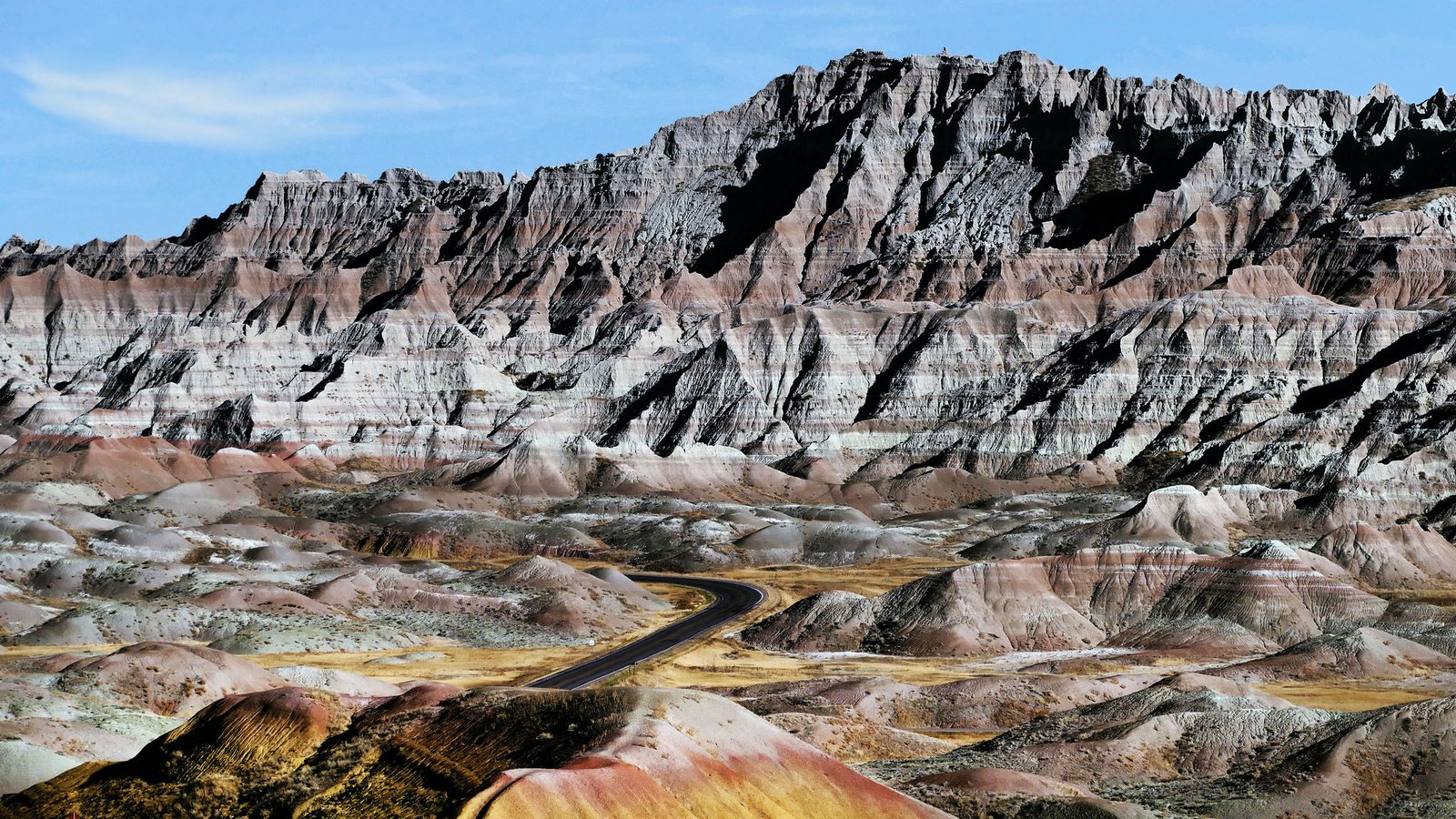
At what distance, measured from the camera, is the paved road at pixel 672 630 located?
7812 cm

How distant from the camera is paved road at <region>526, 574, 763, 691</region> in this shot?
78125 millimetres

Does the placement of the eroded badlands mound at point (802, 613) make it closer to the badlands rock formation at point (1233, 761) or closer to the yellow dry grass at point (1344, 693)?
the badlands rock formation at point (1233, 761)

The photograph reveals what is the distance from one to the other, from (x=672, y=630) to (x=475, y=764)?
210 feet

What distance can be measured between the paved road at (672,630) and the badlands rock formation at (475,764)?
31312 millimetres

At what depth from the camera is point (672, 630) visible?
9775 cm

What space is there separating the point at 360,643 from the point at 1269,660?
43.0 m

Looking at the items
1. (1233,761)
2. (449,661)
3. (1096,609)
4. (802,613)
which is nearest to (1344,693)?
(1096,609)

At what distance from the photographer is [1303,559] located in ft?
326

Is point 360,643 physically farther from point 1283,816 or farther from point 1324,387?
point 1324,387

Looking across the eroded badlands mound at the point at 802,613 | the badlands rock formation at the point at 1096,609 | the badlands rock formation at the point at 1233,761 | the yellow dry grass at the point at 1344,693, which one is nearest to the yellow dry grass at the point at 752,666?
Answer: the eroded badlands mound at the point at 802,613

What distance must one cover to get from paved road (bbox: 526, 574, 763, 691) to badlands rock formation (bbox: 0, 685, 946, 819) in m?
31.3

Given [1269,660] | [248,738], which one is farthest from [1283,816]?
[1269,660]

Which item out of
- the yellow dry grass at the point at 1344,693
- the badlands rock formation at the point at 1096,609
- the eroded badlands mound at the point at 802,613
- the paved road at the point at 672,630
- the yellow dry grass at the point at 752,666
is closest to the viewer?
the eroded badlands mound at the point at 802,613

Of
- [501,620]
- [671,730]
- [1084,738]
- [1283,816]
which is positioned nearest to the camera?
[671,730]
